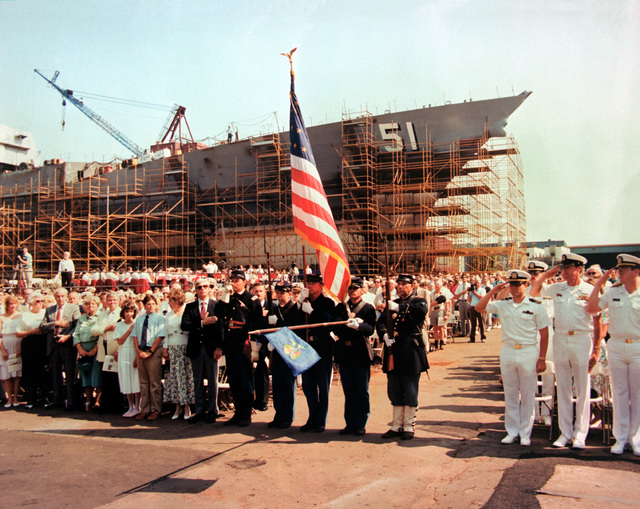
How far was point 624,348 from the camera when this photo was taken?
17.6 ft

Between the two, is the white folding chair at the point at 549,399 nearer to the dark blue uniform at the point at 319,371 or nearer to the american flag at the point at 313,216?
the dark blue uniform at the point at 319,371

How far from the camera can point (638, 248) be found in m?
41.4

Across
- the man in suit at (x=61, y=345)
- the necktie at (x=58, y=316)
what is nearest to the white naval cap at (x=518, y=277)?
the man in suit at (x=61, y=345)

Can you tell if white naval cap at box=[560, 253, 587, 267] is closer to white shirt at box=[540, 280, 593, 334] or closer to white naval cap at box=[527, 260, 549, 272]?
white shirt at box=[540, 280, 593, 334]

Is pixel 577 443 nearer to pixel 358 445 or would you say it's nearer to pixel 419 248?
pixel 358 445

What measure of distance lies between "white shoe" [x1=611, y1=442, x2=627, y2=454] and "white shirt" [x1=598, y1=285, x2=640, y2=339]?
3.46 feet

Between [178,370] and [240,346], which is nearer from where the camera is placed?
[240,346]

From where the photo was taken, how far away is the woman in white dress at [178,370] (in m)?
7.56

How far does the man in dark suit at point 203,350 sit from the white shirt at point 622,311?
480 cm

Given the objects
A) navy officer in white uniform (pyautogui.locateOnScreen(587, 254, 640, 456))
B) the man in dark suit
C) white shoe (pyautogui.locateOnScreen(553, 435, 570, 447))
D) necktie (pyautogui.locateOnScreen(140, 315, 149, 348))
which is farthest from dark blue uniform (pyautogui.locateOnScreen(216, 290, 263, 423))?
navy officer in white uniform (pyautogui.locateOnScreen(587, 254, 640, 456))

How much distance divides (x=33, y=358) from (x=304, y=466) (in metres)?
5.85

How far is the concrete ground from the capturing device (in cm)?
442

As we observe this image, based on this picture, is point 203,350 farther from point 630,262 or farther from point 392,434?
point 630,262

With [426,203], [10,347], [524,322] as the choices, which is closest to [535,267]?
[524,322]
